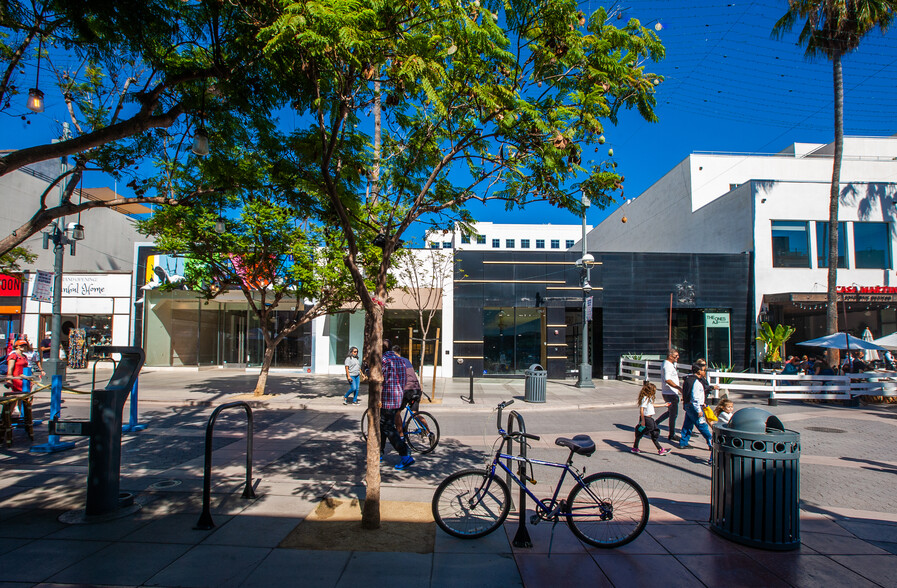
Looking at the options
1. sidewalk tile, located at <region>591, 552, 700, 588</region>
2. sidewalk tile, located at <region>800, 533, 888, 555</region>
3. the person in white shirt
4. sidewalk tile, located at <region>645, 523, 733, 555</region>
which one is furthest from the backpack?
sidewalk tile, located at <region>591, 552, 700, 588</region>

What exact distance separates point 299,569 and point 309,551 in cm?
32

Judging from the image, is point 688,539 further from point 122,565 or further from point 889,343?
point 889,343

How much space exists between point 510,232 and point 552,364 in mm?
38722

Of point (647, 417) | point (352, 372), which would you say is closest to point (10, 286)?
point (352, 372)

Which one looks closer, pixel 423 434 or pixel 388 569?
pixel 388 569

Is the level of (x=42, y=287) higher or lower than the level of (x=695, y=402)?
higher

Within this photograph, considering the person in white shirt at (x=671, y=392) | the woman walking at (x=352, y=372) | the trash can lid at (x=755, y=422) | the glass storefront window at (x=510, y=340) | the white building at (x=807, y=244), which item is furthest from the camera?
the glass storefront window at (x=510, y=340)

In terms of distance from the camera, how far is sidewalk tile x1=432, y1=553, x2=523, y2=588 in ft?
12.2

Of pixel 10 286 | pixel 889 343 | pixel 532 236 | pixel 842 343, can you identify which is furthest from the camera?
pixel 532 236

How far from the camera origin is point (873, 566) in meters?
4.09

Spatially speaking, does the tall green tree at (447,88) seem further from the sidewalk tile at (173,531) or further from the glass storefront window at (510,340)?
the glass storefront window at (510,340)

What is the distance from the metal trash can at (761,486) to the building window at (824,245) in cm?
2162

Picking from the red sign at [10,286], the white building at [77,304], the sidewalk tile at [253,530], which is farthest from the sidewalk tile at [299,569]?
the red sign at [10,286]

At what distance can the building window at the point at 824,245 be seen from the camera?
21266mm
